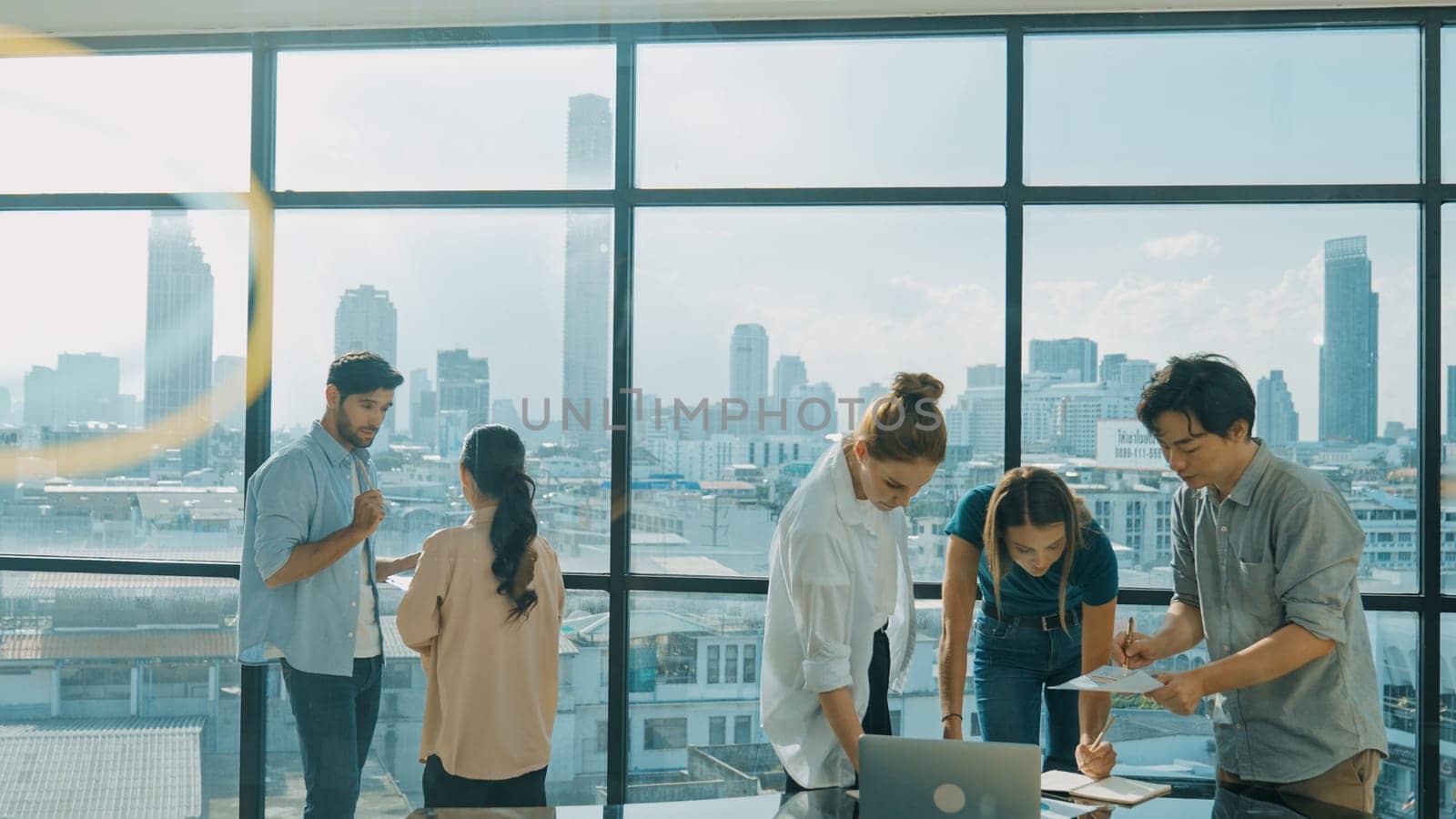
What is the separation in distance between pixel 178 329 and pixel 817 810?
117 inches

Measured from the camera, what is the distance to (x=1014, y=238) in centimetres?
338

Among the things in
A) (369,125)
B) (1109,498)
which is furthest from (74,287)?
(1109,498)

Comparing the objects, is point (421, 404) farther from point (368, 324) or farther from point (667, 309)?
point (667, 309)

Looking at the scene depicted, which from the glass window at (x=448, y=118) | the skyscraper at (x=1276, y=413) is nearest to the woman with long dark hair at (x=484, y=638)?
the glass window at (x=448, y=118)

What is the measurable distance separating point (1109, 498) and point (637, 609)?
5.14ft

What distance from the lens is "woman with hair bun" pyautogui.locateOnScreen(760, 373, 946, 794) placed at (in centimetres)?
208

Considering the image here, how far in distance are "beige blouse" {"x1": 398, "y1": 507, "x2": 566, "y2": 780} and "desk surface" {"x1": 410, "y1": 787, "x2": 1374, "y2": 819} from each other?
594 mm

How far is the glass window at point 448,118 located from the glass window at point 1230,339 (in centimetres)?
151

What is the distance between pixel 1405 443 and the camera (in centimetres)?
328

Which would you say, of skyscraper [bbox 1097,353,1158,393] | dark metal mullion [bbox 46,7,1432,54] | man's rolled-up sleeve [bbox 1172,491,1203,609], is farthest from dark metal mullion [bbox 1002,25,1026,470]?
man's rolled-up sleeve [bbox 1172,491,1203,609]

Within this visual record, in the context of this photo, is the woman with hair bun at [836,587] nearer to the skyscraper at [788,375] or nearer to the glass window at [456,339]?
the skyscraper at [788,375]

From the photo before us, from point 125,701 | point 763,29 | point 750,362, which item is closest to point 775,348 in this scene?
point 750,362

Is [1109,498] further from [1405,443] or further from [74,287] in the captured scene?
[74,287]

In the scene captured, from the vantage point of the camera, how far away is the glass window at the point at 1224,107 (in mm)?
3311
